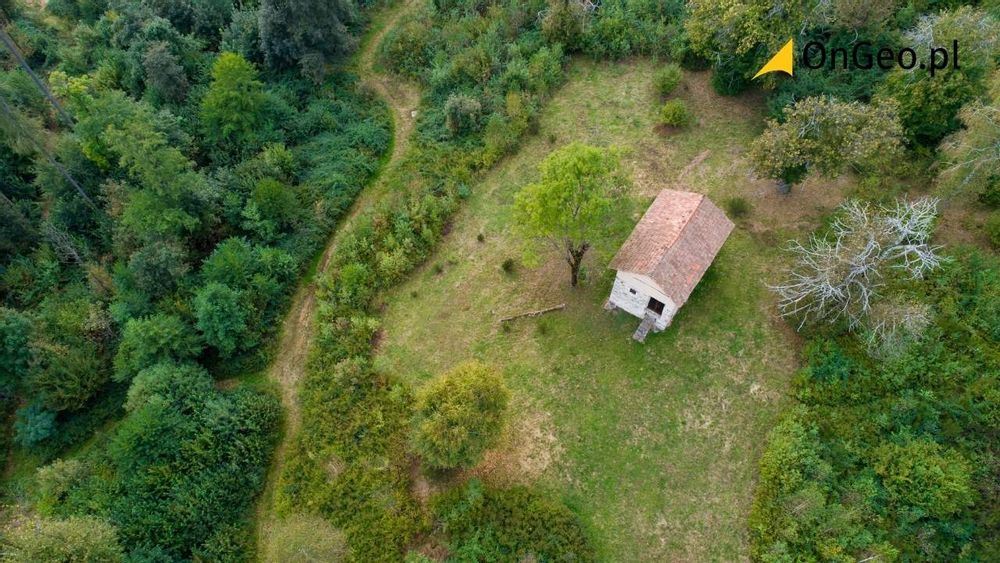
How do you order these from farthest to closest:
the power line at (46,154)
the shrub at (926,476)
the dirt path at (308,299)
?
1. the power line at (46,154)
2. the dirt path at (308,299)
3. the shrub at (926,476)

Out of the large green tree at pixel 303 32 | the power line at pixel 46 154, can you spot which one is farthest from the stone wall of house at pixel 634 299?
the power line at pixel 46 154

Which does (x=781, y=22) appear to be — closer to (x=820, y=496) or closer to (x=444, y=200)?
(x=444, y=200)

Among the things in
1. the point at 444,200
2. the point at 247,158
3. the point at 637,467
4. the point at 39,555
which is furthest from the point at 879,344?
the point at 247,158

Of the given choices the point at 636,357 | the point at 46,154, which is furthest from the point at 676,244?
the point at 46,154

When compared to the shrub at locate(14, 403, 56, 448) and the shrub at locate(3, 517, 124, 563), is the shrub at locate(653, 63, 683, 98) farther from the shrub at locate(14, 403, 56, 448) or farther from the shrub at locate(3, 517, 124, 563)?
the shrub at locate(14, 403, 56, 448)

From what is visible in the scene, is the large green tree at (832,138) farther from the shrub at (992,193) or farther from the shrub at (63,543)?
the shrub at (63,543)

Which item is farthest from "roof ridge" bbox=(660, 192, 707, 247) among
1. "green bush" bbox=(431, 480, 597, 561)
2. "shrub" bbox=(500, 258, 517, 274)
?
"green bush" bbox=(431, 480, 597, 561)
